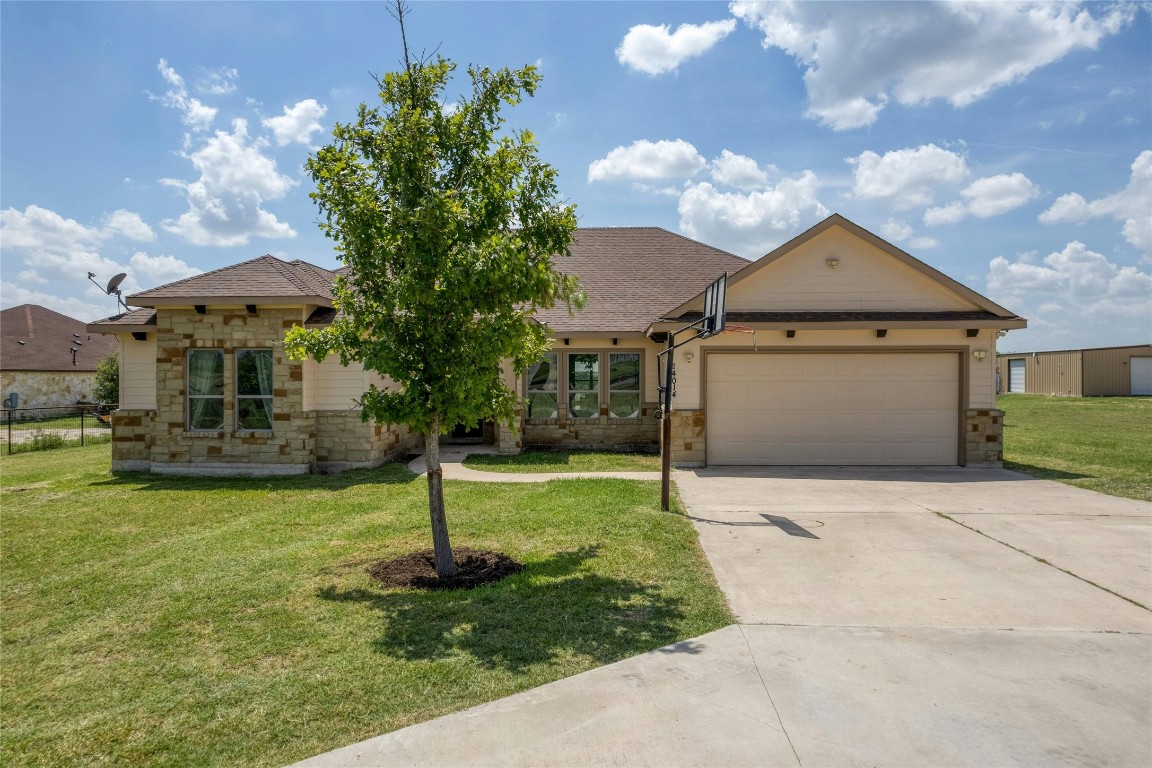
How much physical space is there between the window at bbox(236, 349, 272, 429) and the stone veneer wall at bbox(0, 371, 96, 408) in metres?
23.7

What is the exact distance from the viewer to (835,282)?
12.7m

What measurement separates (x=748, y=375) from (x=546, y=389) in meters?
5.12

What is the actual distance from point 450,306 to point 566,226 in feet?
4.53

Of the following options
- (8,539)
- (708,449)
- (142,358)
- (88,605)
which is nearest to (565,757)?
(88,605)

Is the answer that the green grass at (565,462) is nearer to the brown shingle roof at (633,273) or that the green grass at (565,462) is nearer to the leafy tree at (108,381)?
the brown shingle roof at (633,273)

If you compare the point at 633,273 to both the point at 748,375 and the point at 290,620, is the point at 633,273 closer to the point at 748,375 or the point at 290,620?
the point at 748,375

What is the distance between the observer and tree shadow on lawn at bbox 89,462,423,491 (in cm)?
1100

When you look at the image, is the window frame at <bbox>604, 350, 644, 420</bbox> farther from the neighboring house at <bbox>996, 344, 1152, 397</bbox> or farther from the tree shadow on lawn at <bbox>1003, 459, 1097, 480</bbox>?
the neighboring house at <bbox>996, 344, 1152, 397</bbox>

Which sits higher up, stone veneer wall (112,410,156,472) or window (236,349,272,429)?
window (236,349,272,429)

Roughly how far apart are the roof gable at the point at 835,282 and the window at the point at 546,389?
4037 mm

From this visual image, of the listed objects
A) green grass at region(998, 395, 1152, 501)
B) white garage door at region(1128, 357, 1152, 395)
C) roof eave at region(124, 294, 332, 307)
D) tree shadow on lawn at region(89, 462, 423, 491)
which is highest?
roof eave at region(124, 294, 332, 307)

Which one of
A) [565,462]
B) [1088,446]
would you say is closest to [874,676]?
[565,462]

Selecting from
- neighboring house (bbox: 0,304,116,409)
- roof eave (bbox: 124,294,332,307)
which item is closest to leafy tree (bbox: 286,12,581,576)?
roof eave (bbox: 124,294,332,307)

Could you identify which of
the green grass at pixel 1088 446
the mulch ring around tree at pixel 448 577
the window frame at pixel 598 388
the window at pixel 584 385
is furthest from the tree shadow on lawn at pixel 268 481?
the green grass at pixel 1088 446
